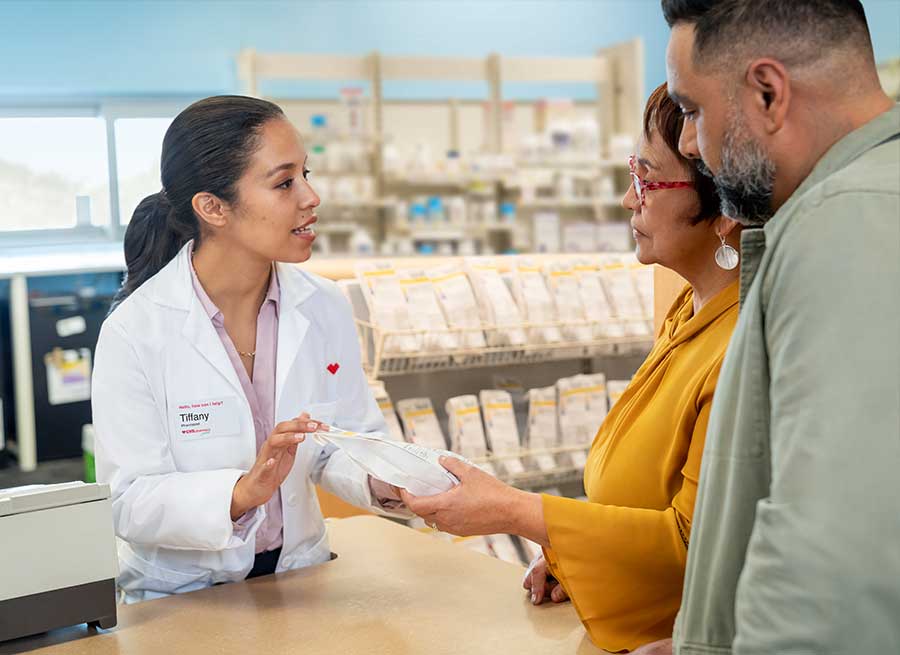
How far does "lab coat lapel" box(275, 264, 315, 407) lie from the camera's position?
2170mm

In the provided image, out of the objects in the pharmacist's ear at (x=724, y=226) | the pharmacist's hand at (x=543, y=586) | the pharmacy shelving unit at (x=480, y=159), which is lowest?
the pharmacist's hand at (x=543, y=586)

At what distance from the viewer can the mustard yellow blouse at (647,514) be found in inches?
61.7

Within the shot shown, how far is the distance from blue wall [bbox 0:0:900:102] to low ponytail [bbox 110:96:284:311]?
550 centimetres

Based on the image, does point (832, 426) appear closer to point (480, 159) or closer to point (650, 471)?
point (650, 471)

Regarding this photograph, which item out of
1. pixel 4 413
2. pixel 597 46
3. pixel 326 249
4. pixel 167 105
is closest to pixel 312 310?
pixel 4 413

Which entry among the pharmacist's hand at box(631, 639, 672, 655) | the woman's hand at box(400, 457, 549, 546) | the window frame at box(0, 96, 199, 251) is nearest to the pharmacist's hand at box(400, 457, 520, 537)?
the woman's hand at box(400, 457, 549, 546)

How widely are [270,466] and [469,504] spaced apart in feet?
1.37

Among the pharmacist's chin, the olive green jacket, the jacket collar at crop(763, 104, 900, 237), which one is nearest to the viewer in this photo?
the olive green jacket

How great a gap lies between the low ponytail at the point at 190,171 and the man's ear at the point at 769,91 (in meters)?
1.34

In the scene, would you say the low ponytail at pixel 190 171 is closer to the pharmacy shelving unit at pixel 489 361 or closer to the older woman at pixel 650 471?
the older woman at pixel 650 471

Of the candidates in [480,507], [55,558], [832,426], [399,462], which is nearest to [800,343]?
[832,426]

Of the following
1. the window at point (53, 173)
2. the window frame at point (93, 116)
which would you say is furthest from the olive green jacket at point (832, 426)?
the window at point (53, 173)

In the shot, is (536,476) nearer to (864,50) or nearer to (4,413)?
(864,50)

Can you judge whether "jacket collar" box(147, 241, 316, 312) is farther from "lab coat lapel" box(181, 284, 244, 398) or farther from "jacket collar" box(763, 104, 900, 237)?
"jacket collar" box(763, 104, 900, 237)
